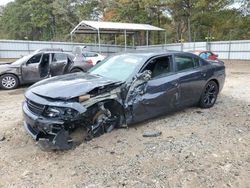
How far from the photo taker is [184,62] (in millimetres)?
5934

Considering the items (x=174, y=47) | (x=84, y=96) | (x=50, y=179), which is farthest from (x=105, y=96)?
(x=174, y=47)

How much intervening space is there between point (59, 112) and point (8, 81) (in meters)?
6.70

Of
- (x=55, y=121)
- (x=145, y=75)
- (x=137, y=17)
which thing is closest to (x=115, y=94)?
(x=145, y=75)

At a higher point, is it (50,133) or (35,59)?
(35,59)

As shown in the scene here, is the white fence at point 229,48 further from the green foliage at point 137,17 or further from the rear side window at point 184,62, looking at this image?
the rear side window at point 184,62

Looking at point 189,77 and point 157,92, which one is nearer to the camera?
point 157,92

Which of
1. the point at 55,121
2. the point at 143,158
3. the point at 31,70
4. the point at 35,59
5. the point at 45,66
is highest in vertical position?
the point at 35,59

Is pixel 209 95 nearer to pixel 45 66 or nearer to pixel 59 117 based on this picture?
pixel 59 117

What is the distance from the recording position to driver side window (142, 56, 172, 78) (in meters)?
5.26

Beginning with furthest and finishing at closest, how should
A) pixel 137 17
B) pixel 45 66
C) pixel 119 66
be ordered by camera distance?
1. pixel 137 17
2. pixel 45 66
3. pixel 119 66

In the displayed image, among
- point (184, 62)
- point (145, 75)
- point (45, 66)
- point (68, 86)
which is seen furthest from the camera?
point (45, 66)

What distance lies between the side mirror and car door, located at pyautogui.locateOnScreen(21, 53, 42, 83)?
6.15m

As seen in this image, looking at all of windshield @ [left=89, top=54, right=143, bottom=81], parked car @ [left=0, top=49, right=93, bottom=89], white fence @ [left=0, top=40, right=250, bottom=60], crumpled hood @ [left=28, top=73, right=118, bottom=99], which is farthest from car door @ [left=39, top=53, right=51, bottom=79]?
white fence @ [left=0, top=40, right=250, bottom=60]

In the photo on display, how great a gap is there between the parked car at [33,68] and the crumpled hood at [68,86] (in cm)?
552
